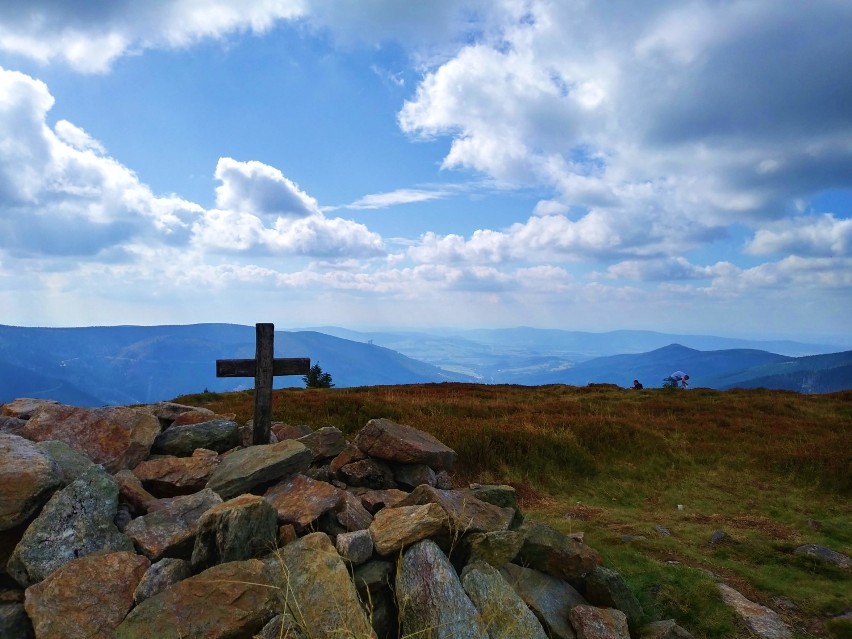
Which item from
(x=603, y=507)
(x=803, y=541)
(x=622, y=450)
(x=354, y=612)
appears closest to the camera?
(x=354, y=612)

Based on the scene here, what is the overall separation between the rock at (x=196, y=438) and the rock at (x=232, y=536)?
11.5ft

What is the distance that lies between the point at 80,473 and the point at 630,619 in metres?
7.55

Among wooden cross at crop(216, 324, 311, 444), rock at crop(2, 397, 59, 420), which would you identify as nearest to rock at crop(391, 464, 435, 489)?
wooden cross at crop(216, 324, 311, 444)

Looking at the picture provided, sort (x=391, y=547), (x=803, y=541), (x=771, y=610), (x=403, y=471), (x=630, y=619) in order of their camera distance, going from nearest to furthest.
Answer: (x=391, y=547), (x=630, y=619), (x=771, y=610), (x=403, y=471), (x=803, y=541)

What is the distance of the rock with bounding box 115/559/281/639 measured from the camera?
15.2ft

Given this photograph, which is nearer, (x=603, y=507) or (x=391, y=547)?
(x=391, y=547)

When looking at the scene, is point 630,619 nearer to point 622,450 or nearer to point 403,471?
point 403,471

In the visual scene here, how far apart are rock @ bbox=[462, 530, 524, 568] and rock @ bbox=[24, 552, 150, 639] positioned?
3.67m

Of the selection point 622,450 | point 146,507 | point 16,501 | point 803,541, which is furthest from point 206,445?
point 622,450

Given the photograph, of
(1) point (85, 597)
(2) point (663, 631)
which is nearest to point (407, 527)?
(1) point (85, 597)

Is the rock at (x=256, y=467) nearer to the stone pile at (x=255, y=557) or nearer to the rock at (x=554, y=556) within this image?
the stone pile at (x=255, y=557)

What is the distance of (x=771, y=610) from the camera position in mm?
7754

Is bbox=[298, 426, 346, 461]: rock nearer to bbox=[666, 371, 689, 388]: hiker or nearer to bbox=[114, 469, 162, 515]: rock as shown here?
bbox=[114, 469, 162, 515]: rock

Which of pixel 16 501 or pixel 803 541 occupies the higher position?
pixel 16 501
